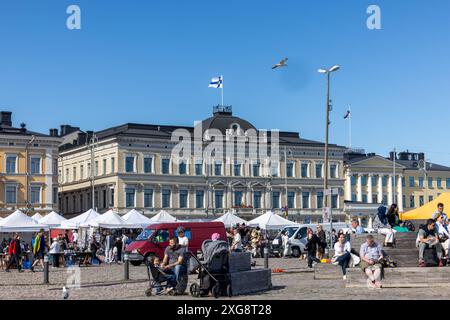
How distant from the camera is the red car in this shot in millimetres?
38438

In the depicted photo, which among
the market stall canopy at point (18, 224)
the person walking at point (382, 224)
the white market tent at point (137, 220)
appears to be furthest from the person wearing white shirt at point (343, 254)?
the white market tent at point (137, 220)

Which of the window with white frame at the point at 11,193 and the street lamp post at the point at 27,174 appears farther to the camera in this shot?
the street lamp post at the point at 27,174

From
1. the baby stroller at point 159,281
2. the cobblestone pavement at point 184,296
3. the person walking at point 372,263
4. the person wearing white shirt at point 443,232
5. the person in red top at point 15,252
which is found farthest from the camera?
the person in red top at point 15,252

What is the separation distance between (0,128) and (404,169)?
53023 millimetres

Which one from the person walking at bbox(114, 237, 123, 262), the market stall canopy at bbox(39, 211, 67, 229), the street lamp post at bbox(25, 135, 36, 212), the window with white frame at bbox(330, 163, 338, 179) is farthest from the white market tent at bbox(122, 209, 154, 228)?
the window with white frame at bbox(330, 163, 338, 179)

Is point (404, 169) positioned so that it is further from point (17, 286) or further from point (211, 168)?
point (17, 286)

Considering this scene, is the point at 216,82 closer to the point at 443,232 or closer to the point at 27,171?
the point at 27,171

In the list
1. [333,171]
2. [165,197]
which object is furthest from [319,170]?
[165,197]

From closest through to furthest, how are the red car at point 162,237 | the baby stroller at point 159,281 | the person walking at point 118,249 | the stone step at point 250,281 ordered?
the stone step at point 250,281
the baby stroller at point 159,281
the red car at point 162,237
the person walking at point 118,249

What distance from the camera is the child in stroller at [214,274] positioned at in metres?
A: 19.3

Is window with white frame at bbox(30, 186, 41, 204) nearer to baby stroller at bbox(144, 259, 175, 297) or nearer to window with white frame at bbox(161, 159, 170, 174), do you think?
window with white frame at bbox(161, 159, 170, 174)

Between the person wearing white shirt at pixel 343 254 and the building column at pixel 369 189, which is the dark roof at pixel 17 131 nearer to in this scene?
the building column at pixel 369 189

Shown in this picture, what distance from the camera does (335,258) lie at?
24.8 metres
